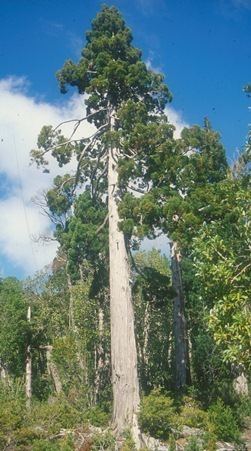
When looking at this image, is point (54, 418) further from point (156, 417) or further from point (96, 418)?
point (156, 417)

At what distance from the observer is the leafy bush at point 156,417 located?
1256 centimetres

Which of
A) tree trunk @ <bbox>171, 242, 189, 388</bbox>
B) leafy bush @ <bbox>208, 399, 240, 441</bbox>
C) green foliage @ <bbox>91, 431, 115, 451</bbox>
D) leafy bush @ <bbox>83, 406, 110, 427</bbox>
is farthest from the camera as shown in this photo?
tree trunk @ <bbox>171, 242, 189, 388</bbox>

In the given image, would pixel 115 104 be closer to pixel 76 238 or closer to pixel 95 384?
pixel 76 238

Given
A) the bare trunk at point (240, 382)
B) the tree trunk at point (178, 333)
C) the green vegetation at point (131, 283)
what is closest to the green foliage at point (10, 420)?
the green vegetation at point (131, 283)

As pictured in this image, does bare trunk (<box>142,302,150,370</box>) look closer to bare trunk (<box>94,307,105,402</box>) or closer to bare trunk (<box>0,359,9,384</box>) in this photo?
bare trunk (<box>94,307,105,402</box>)

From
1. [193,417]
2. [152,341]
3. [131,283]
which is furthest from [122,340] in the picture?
[152,341]

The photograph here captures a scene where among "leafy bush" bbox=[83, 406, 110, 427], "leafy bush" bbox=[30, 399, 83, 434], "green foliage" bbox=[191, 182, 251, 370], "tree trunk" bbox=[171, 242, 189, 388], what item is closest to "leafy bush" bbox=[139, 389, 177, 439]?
"leafy bush" bbox=[83, 406, 110, 427]

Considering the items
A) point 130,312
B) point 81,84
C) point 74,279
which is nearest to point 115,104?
point 81,84

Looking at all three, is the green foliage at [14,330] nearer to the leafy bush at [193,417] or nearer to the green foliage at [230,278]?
the leafy bush at [193,417]

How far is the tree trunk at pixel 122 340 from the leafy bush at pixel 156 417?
30 centimetres

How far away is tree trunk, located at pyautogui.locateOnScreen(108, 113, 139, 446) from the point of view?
1278 centimetres

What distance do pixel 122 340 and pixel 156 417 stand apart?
2.24 metres

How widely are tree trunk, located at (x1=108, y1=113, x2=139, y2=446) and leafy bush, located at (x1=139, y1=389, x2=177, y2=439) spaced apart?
30cm

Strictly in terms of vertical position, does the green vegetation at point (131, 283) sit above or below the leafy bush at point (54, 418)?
above
